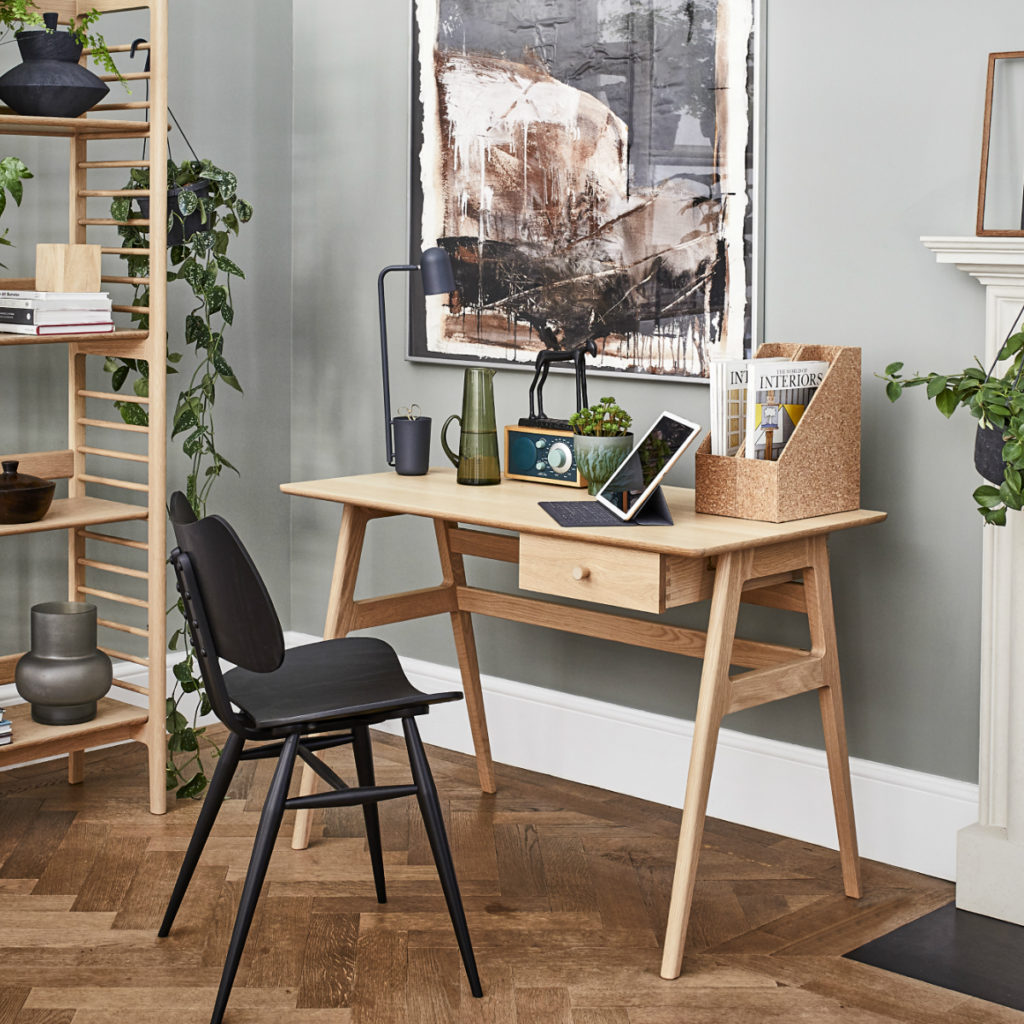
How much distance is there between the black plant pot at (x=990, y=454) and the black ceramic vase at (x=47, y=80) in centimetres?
199

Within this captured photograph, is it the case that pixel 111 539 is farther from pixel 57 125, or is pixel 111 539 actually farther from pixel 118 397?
pixel 57 125

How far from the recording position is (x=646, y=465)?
2707mm

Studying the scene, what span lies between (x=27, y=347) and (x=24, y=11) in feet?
2.97

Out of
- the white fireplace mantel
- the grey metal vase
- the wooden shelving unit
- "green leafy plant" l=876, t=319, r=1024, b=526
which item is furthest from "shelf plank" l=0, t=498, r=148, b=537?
the white fireplace mantel

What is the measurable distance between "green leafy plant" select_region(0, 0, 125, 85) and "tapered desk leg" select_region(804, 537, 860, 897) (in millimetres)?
1841

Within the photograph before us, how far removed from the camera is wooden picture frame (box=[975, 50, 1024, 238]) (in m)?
2.66

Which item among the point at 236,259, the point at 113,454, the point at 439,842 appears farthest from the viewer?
the point at 236,259

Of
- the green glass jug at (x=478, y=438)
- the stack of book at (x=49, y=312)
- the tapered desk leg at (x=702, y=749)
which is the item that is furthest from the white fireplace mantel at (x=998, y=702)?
the stack of book at (x=49, y=312)

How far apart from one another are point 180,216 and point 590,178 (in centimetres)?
100

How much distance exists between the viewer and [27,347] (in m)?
3.51

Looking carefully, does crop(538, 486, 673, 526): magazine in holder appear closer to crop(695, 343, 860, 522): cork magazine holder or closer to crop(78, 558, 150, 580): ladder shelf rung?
crop(695, 343, 860, 522): cork magazine holder

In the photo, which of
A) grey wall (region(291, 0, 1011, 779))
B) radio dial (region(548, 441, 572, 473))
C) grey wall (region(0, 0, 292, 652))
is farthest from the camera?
grey wall (region(0, 0, 292, 652))

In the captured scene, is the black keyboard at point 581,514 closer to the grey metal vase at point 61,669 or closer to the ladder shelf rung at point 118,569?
the ladder shelf rung at point 118,569

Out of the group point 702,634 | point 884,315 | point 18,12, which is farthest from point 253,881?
point 18,12
